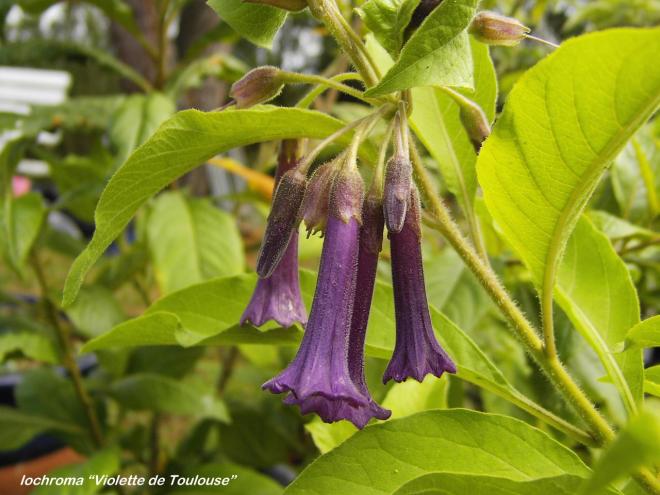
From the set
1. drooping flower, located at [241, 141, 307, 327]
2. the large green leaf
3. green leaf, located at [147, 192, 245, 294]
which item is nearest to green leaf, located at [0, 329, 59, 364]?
green leaf, located at [147, 192, 245, 294]

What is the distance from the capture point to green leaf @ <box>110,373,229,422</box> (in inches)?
61.8

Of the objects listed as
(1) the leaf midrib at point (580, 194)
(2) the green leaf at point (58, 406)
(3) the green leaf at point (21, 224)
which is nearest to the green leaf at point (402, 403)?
(1) the leaf midrib at point (580, 194)

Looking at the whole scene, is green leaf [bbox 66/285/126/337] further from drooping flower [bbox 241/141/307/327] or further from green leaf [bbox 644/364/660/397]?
green leaf [bbox 644/364/660/397]

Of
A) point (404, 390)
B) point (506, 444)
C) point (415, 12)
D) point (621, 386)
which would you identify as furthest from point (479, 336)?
point (415, 12)

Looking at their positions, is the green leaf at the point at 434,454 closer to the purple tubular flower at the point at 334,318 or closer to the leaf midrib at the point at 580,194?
the purple tubular flower at the point at 334,318

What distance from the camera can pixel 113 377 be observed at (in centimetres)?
191

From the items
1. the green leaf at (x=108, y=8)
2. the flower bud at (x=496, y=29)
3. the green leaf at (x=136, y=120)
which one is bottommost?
the green leaf at (x=136, y=120)

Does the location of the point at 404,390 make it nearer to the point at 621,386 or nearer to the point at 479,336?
the point at 621,386

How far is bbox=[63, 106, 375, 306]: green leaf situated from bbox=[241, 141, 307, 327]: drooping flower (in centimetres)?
9

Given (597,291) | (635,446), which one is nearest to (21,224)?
(597,291)

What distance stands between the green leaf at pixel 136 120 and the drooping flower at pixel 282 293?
73 cm

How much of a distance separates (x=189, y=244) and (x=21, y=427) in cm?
69

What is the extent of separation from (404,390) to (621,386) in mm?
265

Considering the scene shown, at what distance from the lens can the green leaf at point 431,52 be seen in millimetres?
521
